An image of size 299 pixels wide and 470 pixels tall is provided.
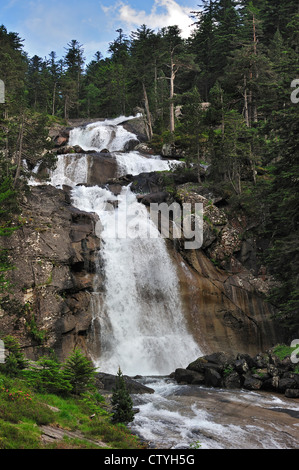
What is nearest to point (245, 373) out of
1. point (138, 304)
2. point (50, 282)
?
point (138, 304)

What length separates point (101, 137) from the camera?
157ft

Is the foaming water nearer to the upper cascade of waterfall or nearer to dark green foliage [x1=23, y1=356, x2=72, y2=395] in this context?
the upper cascade of waterfall

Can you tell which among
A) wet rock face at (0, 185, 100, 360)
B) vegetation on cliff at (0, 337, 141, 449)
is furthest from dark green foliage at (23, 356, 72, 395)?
wet rock face at (0, 185, 100, 360)

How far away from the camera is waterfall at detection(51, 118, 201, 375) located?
21625 mm

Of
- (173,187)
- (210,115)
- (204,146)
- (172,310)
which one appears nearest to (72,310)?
(172,310)

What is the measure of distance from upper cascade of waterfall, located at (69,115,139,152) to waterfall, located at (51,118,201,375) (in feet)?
57.2

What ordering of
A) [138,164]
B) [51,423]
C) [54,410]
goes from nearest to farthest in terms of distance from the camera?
1. [51,423]
2. [54,410]
3. [138,164]

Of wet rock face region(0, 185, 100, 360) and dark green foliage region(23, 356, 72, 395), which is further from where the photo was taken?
wet rock face region(0, 185, 100, 360)

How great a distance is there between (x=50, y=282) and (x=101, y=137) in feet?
101

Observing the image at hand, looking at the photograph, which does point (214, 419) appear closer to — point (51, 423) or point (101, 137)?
point (51, 423)

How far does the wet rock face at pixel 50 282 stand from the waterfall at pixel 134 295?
118 centimetres

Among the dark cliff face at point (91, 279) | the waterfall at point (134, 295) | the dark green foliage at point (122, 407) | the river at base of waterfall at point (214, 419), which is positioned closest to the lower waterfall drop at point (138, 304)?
the waterfall at point (134, 295)

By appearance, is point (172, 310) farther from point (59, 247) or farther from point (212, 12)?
point (212, 12)

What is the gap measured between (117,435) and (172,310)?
15.3 metres
